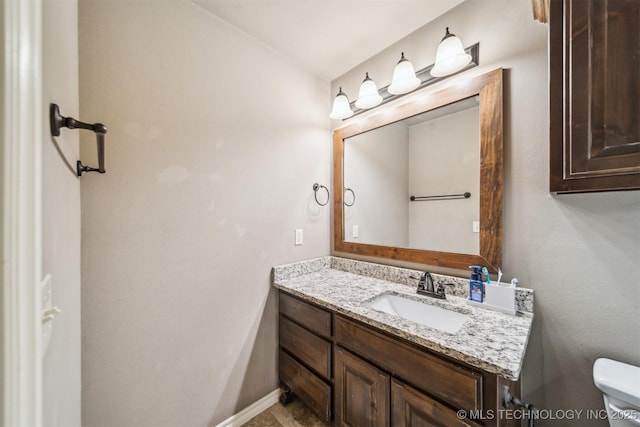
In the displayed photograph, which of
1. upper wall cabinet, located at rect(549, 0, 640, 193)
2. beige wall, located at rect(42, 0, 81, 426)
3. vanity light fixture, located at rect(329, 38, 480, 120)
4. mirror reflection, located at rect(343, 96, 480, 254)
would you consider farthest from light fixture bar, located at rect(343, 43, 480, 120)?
beige wall, located at rect(42, 0, 81, 426)

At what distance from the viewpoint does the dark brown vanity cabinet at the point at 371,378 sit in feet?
2.78

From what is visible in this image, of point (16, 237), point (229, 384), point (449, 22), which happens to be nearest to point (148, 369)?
point (229, 384)

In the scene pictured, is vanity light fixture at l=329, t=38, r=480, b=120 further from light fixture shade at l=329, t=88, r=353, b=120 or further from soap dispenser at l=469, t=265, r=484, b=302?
soap dispenser at l=469, t=265, r=484, b=302

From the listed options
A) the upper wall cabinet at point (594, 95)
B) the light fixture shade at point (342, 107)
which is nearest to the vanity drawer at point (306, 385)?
the upper wall cabinet at point (594, 95)

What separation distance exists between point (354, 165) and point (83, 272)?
171cm

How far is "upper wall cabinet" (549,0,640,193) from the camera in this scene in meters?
0.69

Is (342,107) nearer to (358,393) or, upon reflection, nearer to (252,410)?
(358,393)

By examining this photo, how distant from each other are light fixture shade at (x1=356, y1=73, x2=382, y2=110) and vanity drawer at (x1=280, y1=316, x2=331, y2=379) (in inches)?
60.2

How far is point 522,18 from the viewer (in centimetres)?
116

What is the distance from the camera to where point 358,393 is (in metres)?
1.18

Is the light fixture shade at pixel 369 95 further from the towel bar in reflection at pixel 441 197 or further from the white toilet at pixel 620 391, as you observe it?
the white toilet at pixel 620 391

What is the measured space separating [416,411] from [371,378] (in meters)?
0.21

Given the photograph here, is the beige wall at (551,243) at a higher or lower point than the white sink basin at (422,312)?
higher

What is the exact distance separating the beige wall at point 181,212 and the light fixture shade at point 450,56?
0.98 m
